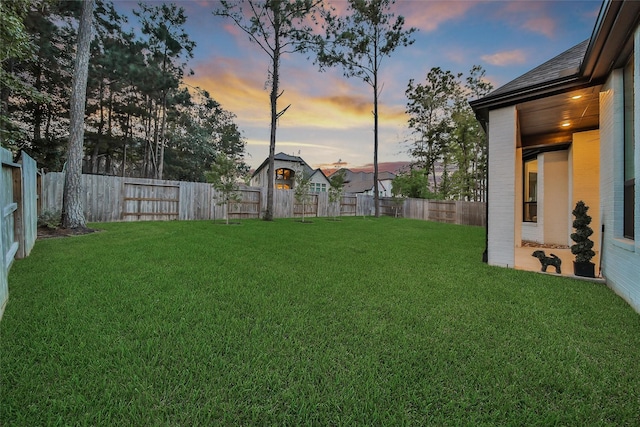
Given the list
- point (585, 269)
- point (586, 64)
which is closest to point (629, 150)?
point (586, 64)

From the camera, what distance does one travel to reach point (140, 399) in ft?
4.73

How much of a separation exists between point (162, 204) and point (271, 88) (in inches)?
279

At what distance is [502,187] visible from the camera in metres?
4.75

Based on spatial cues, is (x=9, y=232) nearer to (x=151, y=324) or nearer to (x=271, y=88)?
(x=151, y=324)

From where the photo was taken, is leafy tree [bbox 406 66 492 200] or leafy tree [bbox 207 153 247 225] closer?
leafy tree [bbox 207 153 247 225]

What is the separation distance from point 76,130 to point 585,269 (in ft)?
Answer: 35.4

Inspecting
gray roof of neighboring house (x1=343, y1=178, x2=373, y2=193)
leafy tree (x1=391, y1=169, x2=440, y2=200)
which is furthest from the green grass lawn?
gray roof of neighboring house (x1=343, y1=178, x2=373, y2=193)

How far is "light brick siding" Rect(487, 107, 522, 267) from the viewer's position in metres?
4.64

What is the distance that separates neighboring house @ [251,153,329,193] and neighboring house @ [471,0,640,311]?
18771mm

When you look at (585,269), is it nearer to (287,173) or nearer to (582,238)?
(582,238)

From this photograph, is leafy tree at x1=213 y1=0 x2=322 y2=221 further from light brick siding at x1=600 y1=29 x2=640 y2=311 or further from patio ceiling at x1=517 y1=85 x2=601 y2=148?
light brick siding at x1=600 y1=29 x2=640 y2=311

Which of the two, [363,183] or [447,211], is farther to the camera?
[363,183]

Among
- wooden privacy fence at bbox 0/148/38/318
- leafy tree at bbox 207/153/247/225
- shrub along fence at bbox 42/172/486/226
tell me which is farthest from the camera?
leafy tree at bbox 207/153/247/225

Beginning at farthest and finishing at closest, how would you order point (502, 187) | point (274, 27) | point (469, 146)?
point (469, 146)
point (274, 27)
point (502, 187)
